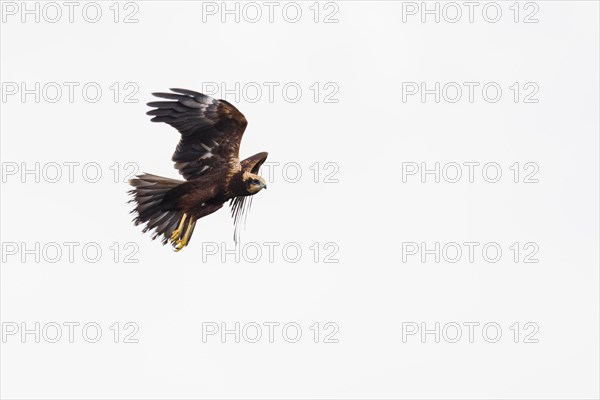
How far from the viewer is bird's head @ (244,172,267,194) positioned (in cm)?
4050

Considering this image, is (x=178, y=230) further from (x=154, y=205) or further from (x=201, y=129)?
(x=201, y=129)

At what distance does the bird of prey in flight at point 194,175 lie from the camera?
40.0 metres

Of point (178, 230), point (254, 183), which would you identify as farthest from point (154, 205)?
point (254, 183)

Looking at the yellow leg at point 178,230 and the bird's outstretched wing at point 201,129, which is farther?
the yellow leg at point 178,230

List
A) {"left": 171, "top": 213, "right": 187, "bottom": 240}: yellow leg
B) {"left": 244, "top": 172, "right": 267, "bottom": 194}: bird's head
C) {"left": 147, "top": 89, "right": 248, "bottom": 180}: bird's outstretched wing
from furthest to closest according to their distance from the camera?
{"left": 171, "top": 213, "right": 187, "bottom": 240}: yellow leg, {"left": 244, "top": 172, "right": 267, "bottom": 194}: bird's head, {"left": 147, "top": 89, "right": 248, "bottom": 180}: bird's outstretched wing

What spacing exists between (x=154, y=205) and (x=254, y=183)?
1774 mm

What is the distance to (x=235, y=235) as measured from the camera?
1625 inches

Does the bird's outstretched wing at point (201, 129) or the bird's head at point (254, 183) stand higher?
the bird's outstretched wing at point (201, 129)

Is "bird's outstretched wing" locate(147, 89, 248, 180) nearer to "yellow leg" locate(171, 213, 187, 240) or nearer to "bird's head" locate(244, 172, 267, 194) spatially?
"bird's head" locate(244, 172, 267, 194)

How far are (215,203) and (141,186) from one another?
1.28 metres

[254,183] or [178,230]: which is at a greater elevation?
[254,183]

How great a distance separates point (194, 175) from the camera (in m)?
40.7

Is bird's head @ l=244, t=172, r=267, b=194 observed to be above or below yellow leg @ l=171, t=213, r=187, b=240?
above

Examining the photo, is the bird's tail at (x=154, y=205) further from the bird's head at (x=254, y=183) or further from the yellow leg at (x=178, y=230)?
the bird's head at (x=254, y=183)
